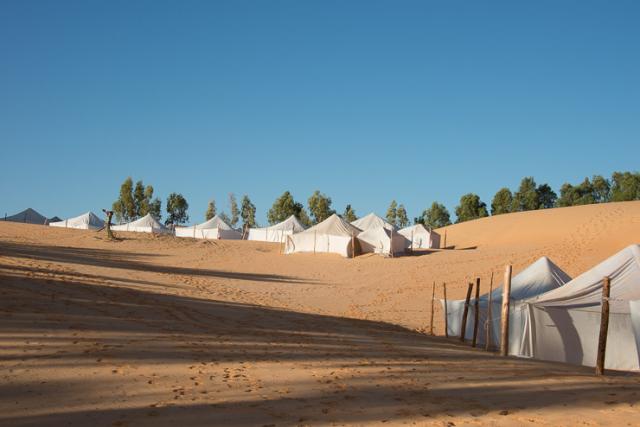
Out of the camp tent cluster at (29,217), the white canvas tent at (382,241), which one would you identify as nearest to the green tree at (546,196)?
the white canvas tent at (382,241)

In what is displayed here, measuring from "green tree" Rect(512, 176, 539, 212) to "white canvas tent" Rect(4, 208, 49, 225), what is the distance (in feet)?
198

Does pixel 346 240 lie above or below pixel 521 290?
above

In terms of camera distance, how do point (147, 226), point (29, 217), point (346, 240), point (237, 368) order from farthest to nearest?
point (29, 217) → point (147, 226) → point (346, 240) → point (237, 368)

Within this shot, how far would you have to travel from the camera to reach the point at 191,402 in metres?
6.48

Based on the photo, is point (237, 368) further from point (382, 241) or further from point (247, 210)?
point (247, 210)

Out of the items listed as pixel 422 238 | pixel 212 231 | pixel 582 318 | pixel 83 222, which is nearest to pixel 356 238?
pixel 422 238

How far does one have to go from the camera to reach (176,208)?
98.6 m

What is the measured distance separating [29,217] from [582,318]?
6924 cm

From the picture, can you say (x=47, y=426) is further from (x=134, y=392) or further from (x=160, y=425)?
(x=134, y=392)

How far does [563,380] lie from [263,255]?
3092cm

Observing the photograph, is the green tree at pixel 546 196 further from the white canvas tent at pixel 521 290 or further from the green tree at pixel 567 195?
the white canvas tent at pixel 521 290

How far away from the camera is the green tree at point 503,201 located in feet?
274

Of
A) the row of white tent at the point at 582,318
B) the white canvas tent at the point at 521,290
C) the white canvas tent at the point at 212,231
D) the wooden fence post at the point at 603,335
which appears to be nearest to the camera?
the wooden fence post at the point at 603,335

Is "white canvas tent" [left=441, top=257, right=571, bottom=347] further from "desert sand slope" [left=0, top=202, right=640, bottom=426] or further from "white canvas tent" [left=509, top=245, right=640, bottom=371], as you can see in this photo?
"desert sand slope" [left=0, top=202, right=640, bottom=426]
